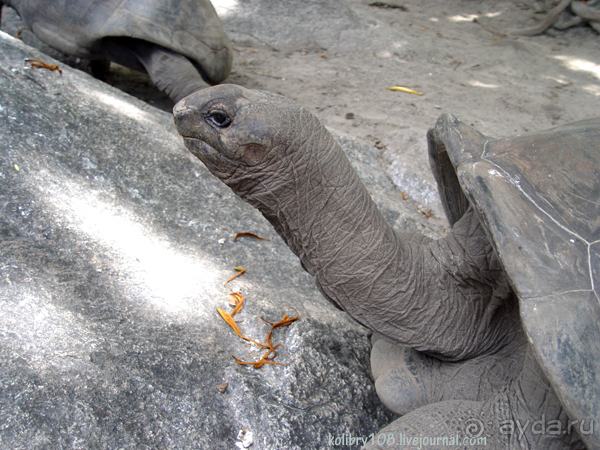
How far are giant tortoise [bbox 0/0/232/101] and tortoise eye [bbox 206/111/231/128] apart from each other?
112 inches

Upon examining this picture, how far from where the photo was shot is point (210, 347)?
5.20 ft

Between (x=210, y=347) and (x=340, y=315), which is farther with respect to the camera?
(x=340, y=315)

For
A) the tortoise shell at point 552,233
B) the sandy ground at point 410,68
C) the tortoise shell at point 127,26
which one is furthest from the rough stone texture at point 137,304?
the sandy ground at point 410,68

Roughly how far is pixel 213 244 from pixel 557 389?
1.55m

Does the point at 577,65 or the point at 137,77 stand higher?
the point at 577,65

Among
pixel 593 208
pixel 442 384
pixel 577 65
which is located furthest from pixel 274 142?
pixel 577 65

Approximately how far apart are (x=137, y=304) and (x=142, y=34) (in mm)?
2970

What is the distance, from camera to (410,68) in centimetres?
548

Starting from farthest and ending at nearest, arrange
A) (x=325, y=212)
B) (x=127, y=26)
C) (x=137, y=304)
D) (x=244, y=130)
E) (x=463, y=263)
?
(x=127, y=26) < (x=137, y=304) < (x=463, y=263) < (x=325, y=212) < (x=244, y=130)

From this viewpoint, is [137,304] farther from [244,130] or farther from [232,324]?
[244,130]

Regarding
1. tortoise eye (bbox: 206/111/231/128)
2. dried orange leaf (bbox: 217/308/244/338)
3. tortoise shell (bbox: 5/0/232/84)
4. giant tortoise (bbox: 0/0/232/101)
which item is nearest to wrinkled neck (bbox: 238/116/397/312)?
tortoise eye (bbox: 206/111/231/128)

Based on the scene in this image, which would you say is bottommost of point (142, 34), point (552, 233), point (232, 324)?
point (232, 324)

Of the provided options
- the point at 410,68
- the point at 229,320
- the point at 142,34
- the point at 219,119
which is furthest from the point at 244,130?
the point at 410,68

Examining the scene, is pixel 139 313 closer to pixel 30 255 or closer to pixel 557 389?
pixel 30 255
